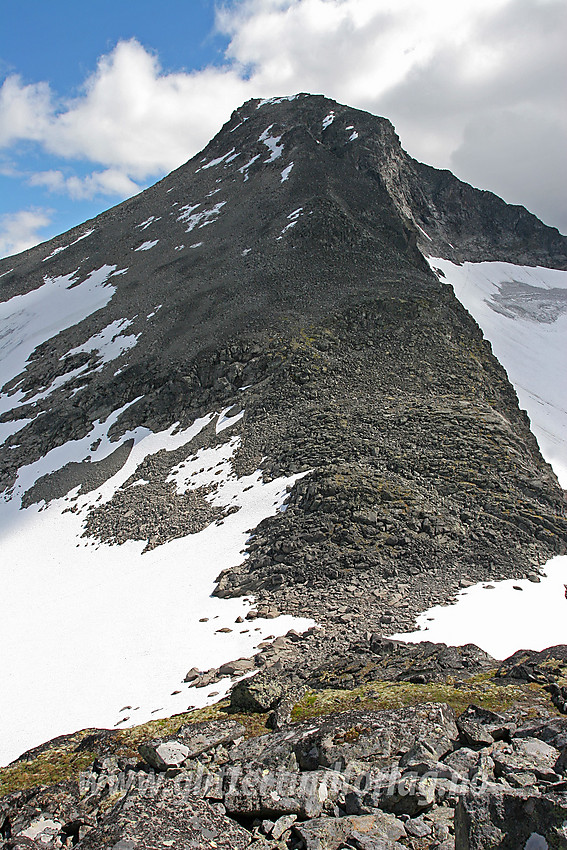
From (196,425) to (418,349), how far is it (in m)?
15.9

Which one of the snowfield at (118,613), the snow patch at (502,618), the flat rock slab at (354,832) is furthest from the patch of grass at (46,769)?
the snow patch at (502,618)

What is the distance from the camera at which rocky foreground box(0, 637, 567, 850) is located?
593cm

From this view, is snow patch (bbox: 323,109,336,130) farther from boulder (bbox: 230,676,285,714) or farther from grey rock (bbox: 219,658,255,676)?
boulder (bbox: 230,676,285,714)

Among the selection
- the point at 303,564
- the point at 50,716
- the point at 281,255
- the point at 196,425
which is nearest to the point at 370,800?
the point at 50,716

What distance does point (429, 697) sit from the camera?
10.8 m

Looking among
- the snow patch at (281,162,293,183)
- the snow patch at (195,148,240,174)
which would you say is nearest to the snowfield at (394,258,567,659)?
the snow patch at (281,162,293,183)

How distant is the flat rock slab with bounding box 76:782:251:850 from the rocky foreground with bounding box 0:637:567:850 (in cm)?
2

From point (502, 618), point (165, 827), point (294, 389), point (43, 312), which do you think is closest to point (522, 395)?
point (294, 389)

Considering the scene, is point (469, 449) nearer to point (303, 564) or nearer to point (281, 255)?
point (303, 564)

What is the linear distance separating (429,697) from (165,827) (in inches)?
239

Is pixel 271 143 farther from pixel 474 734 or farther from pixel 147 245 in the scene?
pixel 474 734

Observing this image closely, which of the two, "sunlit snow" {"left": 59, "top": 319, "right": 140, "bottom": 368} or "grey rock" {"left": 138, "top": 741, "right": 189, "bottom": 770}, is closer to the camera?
"grey rock" {"left": 138, "top": 741, "right": 189, "bottom": 770}

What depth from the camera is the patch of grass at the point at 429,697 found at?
10.3m

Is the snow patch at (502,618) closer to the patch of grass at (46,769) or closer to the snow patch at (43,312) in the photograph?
the patch of grass at (46,769)
